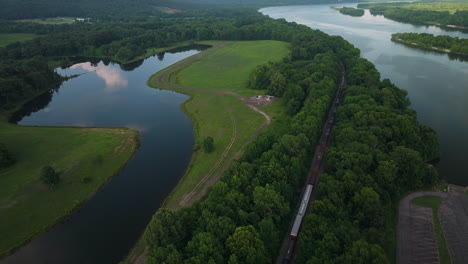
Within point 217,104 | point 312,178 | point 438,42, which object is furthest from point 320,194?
point 438,42

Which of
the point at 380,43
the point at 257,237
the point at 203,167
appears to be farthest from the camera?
the point at 380,43

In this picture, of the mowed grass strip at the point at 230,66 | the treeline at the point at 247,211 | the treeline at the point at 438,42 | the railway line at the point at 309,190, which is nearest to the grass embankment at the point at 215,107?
the mowed grass strip at the point at 230,66

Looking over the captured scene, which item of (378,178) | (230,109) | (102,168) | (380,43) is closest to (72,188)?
(102,168)

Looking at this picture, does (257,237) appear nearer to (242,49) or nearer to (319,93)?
(319,93)

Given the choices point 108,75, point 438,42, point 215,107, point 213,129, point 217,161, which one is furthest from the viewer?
point 438,42

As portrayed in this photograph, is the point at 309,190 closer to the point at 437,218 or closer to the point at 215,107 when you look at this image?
the point at 437,218

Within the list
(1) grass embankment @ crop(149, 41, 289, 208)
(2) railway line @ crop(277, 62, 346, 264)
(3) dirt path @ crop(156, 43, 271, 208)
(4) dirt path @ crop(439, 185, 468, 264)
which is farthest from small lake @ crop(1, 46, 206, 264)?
(4) dirt path @ crop(439, 185, 468, 264)

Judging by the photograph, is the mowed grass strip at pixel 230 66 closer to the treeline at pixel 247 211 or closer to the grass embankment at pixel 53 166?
the grass embankment at pixel 53 166
